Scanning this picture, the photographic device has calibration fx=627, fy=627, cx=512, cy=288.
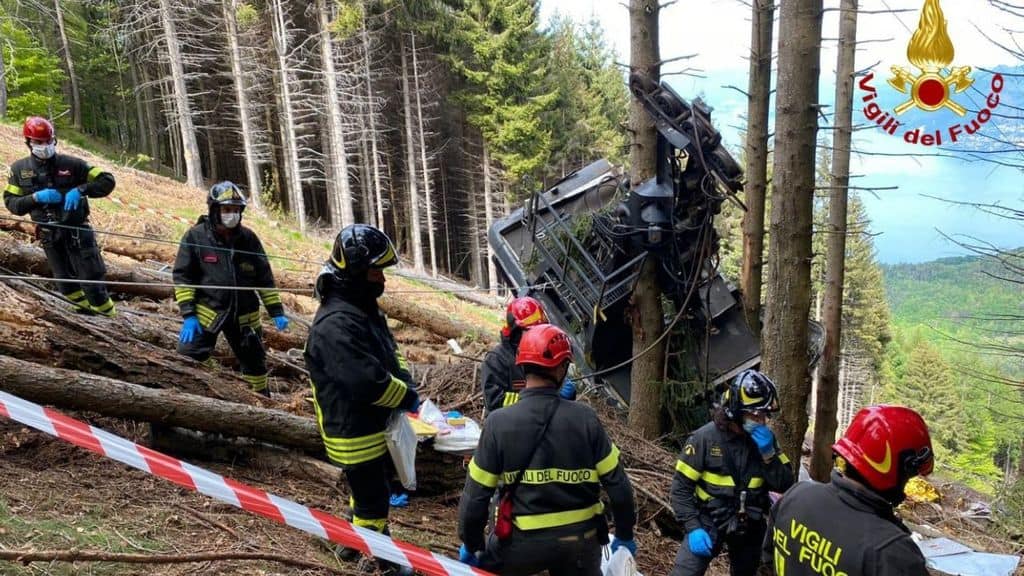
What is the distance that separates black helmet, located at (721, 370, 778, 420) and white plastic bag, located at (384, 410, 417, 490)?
1.89 m

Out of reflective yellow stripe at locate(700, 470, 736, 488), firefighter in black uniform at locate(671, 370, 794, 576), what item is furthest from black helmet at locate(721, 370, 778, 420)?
reflective yellow stripe at locate(700, 470, 736, 488)

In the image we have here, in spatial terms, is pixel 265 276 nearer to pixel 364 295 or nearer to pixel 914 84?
pixel 364 295

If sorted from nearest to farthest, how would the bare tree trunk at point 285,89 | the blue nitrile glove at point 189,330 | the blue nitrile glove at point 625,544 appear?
the blue nitrile glove at point 625,544
the blue nitrile glove at point 189,330
the bare tree trunk at point 285,89

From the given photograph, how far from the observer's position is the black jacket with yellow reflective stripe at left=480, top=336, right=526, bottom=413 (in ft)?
14.1

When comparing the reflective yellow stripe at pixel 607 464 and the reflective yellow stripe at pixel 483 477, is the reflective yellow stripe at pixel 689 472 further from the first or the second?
the reflective yellow stripe at pixel 483 477

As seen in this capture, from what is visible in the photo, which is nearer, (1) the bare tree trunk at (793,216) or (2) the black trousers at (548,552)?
(2) the black trousers at (548,552)

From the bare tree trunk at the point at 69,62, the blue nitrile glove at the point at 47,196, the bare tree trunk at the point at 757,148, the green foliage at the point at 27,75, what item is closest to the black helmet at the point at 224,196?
the blue nitrile glove at the point at 47,196

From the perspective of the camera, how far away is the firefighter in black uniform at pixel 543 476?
2.63 m

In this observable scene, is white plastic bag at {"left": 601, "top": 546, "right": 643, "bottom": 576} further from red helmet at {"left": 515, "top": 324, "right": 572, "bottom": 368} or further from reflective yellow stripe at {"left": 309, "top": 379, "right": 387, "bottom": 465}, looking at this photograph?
reflective yellow stripe at {"left": 309, "top": 379, "right": 387, "bottom": 465}

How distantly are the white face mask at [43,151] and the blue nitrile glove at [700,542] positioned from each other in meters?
5.93

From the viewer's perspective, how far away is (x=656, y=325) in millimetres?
6133

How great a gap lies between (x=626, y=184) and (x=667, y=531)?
338 centimetres

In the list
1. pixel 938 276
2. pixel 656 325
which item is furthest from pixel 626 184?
pixel 938 276

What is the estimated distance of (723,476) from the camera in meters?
3.76
